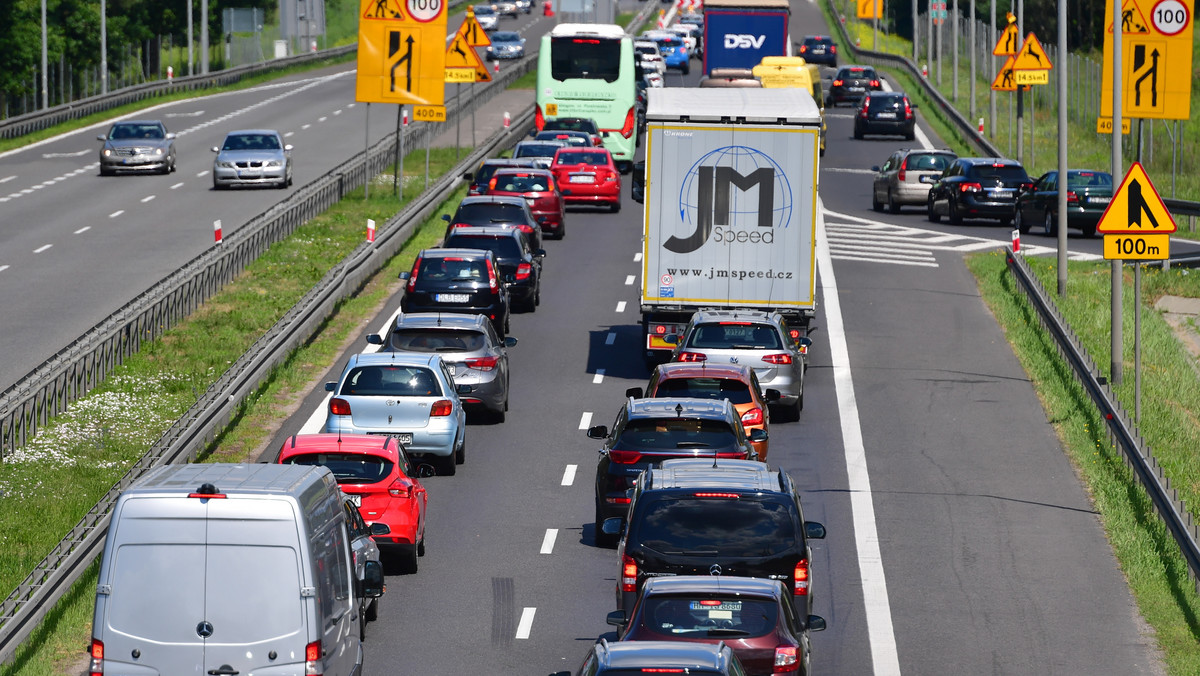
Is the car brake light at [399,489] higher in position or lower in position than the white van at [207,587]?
lower

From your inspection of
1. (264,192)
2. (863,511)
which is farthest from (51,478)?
(264,192)

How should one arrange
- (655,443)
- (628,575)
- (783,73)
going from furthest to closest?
(783,73) < (655,443) < (628,575)

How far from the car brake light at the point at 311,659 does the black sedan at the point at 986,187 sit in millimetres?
37563

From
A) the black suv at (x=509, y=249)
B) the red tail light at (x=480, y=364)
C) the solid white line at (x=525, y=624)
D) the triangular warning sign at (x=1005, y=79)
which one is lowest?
the solid white line at (x=525, y=624)

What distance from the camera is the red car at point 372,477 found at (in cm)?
1894

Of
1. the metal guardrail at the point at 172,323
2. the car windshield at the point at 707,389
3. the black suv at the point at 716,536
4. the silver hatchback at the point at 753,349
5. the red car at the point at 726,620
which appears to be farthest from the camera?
the silver hatchback at the point at 753,349

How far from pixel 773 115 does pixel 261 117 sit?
1886 inches

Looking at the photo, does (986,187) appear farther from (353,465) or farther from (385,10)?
(353,465)

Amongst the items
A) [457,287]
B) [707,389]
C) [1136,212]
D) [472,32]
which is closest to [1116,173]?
[1136,212]

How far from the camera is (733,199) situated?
100ft

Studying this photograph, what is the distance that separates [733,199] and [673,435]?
10.9 meters

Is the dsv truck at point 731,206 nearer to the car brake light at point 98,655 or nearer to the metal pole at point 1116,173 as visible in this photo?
the metal pole at point 1116,173

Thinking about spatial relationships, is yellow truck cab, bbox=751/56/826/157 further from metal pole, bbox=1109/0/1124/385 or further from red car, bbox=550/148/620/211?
metal pole, bbox=1109/0/1124/385

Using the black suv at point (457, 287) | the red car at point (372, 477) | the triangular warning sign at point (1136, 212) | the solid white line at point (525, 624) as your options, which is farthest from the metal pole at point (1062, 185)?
the solid white line at point (525, 624)
